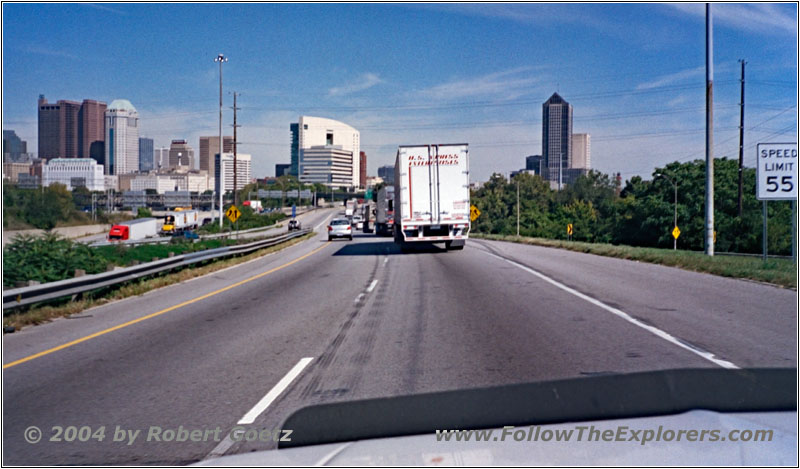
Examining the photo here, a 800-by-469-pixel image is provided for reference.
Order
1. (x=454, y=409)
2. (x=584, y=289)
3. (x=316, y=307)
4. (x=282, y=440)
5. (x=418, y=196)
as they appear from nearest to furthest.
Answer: (x=282, y=440), (x=454, y=409), (x=316, y=307), (x=584, y=289), (x=418, y=196)

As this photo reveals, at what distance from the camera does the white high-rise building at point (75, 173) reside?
11625cm

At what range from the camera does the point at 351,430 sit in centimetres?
521

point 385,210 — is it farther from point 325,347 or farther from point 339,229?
point 325,347

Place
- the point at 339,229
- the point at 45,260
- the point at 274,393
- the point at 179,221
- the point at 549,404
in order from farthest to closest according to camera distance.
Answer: the point at 179,221
the point at 339,229
the point at 45,260
the point at 274,393
the point at 549,404

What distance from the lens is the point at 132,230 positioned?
64.9m

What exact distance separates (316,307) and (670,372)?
8.22 meters

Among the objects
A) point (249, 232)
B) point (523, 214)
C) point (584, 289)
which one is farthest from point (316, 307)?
point (523, 214)

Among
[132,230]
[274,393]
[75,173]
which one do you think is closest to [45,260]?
[274,393]

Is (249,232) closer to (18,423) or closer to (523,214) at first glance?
(523,214)

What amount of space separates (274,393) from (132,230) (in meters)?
62.3

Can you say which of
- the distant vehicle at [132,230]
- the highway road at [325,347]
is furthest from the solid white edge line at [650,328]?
the distant vehicle at [132,230]

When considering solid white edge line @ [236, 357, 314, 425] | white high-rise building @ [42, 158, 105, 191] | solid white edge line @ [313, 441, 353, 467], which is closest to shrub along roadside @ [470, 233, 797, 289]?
solid white edge line @ [236, 357, 314, 425]

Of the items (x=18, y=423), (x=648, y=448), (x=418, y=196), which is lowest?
(x=18, y=423)

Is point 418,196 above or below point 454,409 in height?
above
